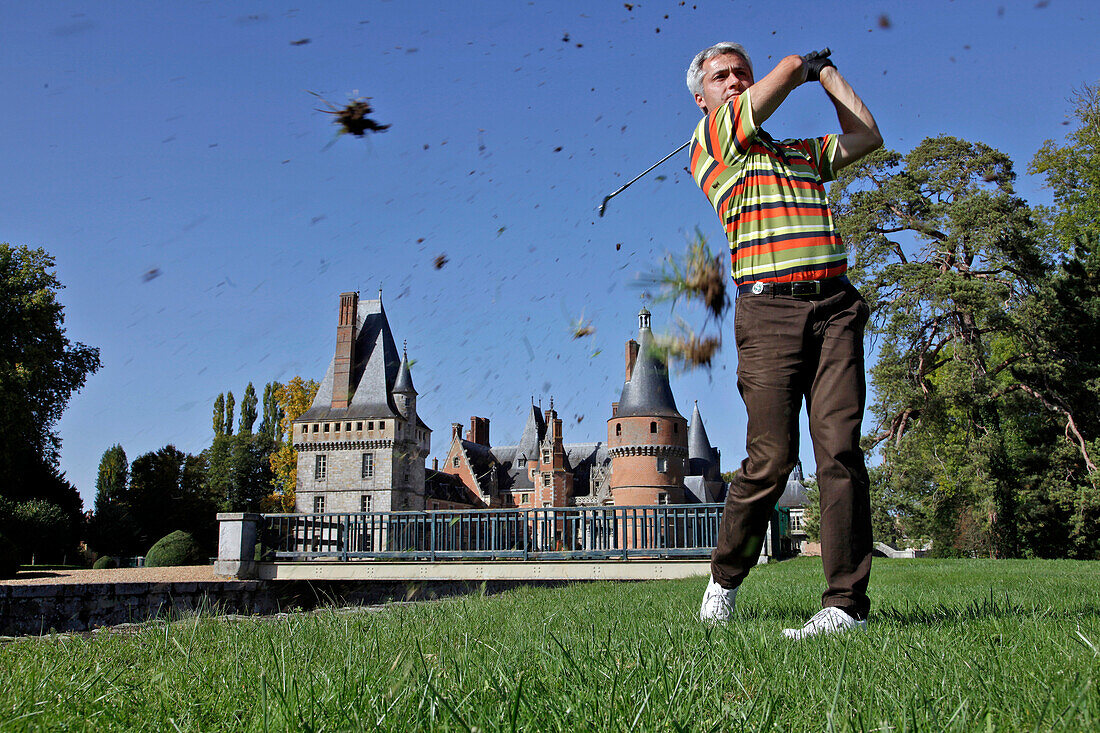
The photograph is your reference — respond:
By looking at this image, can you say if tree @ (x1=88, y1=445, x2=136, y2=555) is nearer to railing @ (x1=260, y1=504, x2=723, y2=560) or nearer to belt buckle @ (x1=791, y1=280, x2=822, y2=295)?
railing @ (x1=260, y1=504, x2=723, y2=560)

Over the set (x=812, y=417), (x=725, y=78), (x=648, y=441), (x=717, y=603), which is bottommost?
(x=717, y=603)

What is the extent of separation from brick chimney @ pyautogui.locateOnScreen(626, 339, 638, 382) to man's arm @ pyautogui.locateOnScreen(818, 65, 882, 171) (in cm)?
4473

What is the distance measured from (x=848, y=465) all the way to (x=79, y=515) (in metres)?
49.8

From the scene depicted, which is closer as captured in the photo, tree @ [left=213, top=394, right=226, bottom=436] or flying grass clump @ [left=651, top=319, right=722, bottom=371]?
flying grass clump @ [left=651, top=319, right=722, bottom=371]

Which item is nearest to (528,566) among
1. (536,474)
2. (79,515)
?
(79,515)

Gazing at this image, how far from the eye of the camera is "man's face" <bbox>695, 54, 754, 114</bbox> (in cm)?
334

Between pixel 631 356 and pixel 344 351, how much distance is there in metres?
21.1

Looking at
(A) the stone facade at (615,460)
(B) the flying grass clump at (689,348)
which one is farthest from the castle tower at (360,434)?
(B) the flying grass clump at (689,348)

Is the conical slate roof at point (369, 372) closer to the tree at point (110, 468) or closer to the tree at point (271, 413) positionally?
the tree at point (271, 413)

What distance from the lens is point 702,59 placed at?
347 cm

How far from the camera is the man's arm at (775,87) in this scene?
2.91 metres

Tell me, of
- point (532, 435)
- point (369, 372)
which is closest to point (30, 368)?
point (369, 372)

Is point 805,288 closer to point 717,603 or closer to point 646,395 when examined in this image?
point 717,603

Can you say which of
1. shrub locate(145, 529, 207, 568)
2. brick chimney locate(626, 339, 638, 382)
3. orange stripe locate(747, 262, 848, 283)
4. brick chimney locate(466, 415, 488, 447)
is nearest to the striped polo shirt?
orange stripe locate(747, 262, 848, 283)
